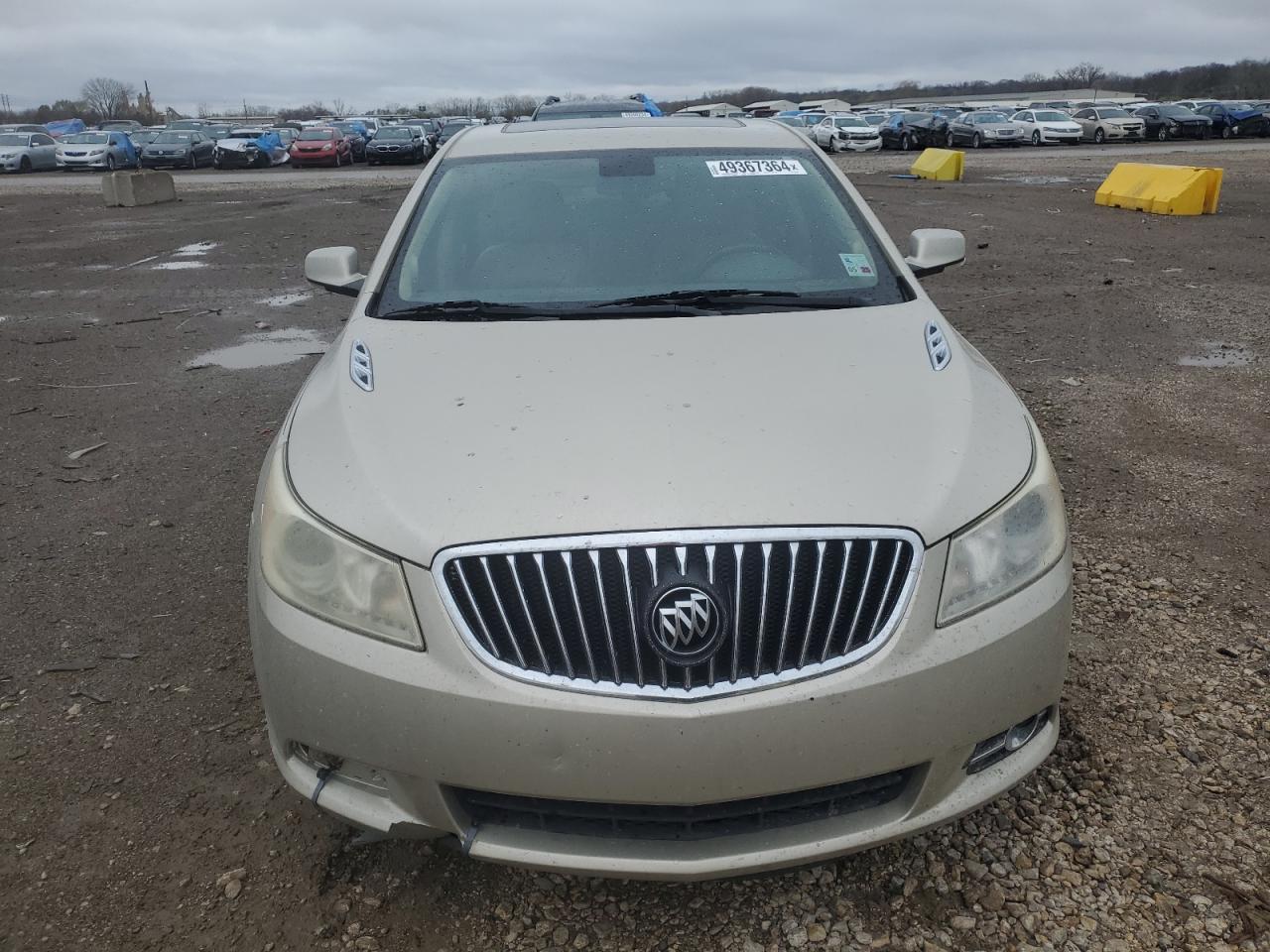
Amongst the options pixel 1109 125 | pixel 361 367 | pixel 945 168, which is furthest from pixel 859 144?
pixel 361 367

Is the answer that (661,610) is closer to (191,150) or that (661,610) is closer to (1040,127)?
(191,150)

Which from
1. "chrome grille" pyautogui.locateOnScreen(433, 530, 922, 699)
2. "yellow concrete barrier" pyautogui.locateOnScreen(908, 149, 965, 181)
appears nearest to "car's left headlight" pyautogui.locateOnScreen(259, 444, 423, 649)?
"chrome grille" pyautogui.locateOnScreen(433, 530, 922, 699)

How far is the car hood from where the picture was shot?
2039 millimetres

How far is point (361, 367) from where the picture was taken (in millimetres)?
2770

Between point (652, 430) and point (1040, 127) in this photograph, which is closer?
A: point (652, 430)

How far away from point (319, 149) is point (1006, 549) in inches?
1372

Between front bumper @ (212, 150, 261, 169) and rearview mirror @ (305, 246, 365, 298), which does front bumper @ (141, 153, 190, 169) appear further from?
rearview mirror @ (305, 246, 365, 298)

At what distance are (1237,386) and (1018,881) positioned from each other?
4.99 meters

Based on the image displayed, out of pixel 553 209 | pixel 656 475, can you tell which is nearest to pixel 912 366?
pixel 656 475

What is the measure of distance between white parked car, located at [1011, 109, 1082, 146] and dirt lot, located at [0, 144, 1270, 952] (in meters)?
32.0

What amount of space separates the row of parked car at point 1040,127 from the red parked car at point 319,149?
1589 cm

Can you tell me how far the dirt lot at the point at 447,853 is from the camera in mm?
2244

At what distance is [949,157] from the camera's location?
21.9 meters

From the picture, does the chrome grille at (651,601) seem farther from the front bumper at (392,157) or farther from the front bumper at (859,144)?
the front bumper at (859,144)
